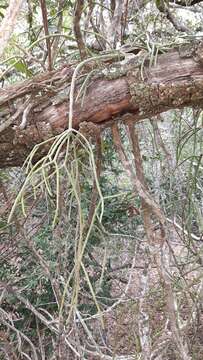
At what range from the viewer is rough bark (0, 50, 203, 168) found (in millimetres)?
759

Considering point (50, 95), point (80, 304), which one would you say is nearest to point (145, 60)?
point (50, 95)

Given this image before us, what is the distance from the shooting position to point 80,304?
167 centimetres

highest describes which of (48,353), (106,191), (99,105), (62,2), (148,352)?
(62,2)

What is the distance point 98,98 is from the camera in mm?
769

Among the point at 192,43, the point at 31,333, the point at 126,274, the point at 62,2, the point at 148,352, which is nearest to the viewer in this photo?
the point at 192,43

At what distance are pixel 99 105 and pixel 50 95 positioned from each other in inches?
3.7

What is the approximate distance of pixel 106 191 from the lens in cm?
173

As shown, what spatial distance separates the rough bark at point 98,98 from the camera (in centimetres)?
76

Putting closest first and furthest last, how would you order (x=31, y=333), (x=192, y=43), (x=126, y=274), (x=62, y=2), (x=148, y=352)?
(x=192, y=43)
(x=148, y=352)
(x=62, y=2)
(x=31, y=333)
(x=126, y=274)

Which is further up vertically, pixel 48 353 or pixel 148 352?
pixel 148 352

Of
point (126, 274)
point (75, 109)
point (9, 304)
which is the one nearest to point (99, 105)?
point (75, 109)

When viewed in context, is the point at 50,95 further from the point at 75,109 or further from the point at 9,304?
the point at 9,304

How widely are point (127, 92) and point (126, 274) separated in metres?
1.33

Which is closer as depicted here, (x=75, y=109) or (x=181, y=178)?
(x=75, y=109)
